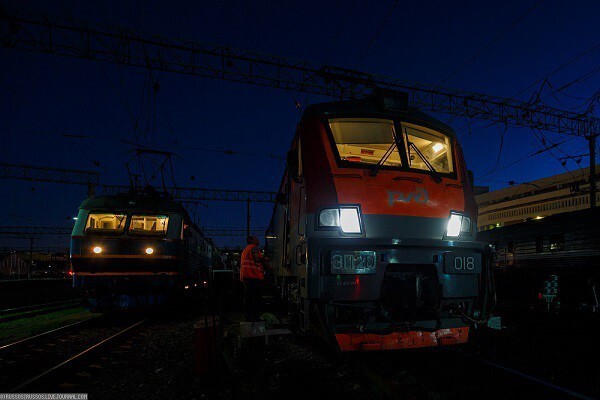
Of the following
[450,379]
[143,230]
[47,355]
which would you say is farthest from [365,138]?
[143,230]

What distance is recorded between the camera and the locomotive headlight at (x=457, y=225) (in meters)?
4.12

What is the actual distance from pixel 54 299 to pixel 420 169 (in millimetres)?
16934

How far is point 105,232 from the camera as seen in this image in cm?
880

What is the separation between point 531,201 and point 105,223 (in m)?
51.4

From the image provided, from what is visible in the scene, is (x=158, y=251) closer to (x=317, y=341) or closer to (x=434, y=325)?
(x=317, y=341)

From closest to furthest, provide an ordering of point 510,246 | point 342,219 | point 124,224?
point 342,219 < point 124,224 < point 510,246

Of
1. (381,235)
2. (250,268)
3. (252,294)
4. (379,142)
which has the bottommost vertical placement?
(252,294)

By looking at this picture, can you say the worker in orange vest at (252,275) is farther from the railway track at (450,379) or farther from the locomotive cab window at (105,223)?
the locomotive cab window at (105,223)

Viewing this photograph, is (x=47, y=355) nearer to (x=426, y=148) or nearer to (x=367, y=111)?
(x=367, y=111)

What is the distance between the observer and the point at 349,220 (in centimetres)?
Result: 378

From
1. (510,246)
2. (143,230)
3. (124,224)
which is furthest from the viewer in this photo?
(510,246)

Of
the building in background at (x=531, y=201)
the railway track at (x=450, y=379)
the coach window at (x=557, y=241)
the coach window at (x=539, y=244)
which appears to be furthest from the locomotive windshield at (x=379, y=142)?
the building in background at (x=531, y=201)

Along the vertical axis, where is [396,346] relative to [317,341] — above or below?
above

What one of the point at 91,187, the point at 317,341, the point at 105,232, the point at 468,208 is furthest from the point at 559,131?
the point at 91,187
